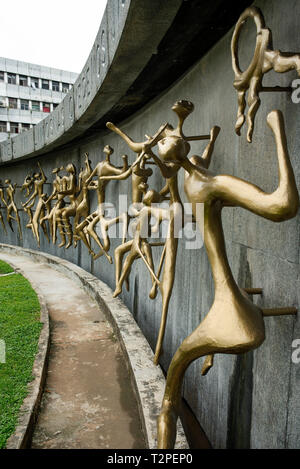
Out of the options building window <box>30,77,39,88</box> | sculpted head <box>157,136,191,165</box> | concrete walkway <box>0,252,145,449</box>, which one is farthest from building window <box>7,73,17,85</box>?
sculpted head <box>157,136,191,165</box>

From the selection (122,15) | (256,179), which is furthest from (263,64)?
(122,15)

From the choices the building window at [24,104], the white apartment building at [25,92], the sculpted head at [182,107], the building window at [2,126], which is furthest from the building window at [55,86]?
the sculpted head at [182,107]

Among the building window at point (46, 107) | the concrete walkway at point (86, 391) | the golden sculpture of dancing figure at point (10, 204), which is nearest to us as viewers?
the concrete walkway at point (86, 391)

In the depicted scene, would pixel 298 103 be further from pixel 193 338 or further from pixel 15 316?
pixel 15 316

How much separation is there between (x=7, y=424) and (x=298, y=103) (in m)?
3.45

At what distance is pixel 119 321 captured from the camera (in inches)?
227

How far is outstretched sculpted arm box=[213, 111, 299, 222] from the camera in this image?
1.67m

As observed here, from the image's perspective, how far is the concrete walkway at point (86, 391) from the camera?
3.59 m

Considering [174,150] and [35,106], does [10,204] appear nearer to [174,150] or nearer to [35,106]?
[174,150]

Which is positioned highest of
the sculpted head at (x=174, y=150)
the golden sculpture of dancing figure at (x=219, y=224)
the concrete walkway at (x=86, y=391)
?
the sculpted head at (x=174, y=150)

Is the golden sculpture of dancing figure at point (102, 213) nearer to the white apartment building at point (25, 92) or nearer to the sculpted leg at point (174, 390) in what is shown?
the sculpted leg at point (174, 390)

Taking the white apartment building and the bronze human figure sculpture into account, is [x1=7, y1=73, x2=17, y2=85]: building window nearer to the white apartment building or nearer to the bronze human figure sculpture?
the white apartment building

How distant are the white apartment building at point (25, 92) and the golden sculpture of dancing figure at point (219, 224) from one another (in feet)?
127
